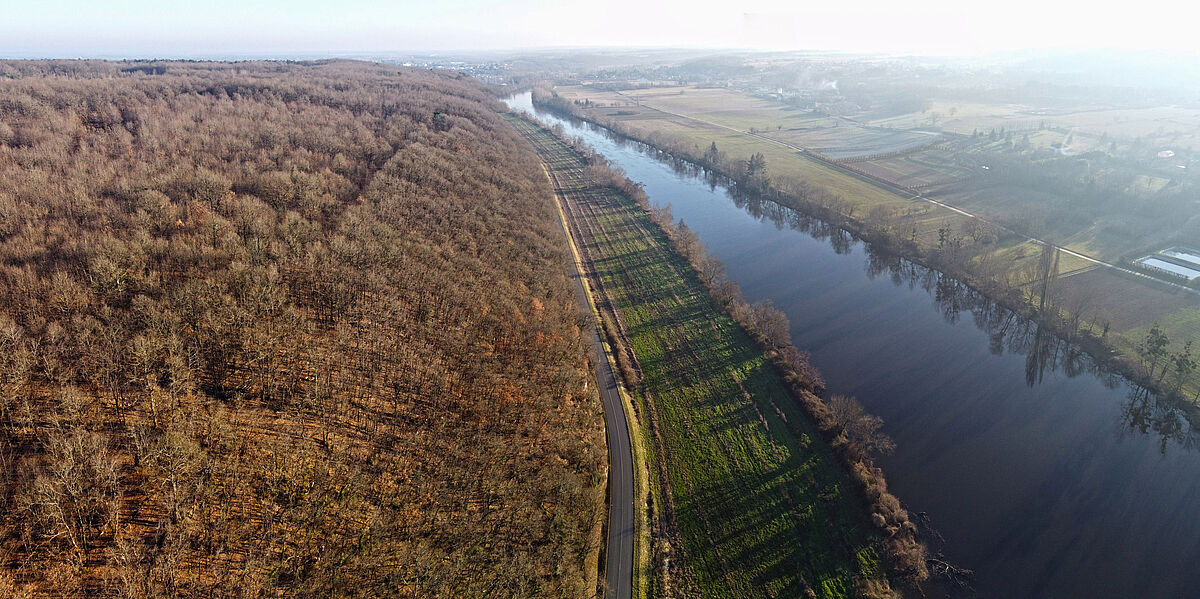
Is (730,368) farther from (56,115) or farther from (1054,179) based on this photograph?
(1054,179)

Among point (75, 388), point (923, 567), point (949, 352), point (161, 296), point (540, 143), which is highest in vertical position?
point (540, 143)

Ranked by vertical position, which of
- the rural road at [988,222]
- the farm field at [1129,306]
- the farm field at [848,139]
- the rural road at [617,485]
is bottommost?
the rural road at [617,485]

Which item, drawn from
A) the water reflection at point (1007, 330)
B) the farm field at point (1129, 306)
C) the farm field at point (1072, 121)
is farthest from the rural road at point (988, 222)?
the farm field at point (1072, 121)

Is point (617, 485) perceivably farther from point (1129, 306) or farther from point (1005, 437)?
point (1129, 306)

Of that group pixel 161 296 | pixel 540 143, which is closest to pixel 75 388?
pixel 161 296

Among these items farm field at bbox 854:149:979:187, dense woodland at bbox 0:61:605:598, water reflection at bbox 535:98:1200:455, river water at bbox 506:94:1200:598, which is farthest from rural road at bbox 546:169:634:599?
farm field at bbox 854:149:979:187

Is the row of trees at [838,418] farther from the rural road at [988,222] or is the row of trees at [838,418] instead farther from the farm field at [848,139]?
the farm field at [848,139]

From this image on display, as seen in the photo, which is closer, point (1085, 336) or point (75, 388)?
point (75, 388)
